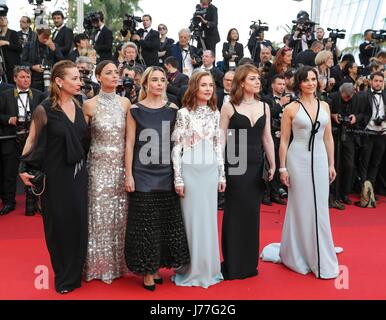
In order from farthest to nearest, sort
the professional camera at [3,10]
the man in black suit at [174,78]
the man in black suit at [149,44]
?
the man in black suit at [149,44] → the professional camera at [3,10] → the man in black suit at [174,78]

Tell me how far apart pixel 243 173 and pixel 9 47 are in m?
5.58

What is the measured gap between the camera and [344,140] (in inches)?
269

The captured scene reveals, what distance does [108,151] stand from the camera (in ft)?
12.6

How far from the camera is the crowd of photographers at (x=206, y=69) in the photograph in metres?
6.38

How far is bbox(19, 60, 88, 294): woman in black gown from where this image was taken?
3629 millimetres

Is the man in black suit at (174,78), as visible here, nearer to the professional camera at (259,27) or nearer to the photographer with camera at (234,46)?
the photographer with camera at (234,46)

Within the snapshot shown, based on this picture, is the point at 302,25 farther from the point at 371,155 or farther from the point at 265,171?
the point at 265,171

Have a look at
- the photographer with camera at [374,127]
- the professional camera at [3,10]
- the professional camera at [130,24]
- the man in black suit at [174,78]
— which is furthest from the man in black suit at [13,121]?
the photographer with camera at [374,127]

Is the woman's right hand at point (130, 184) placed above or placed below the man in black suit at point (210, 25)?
below

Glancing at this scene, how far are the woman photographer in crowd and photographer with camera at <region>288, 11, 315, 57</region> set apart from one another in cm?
643

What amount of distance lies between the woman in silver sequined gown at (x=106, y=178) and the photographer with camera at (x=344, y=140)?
3.86 meters

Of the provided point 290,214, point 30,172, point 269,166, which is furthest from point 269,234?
point 30,172

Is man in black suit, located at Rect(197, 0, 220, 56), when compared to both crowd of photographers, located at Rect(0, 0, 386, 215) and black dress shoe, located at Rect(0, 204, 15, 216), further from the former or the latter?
black dress shoe, located at Rect(0, 204, 15, 216)

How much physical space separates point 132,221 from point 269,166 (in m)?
1.26
